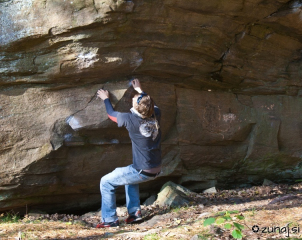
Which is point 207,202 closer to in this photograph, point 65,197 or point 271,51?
point 65,197

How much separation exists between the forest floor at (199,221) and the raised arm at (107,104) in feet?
5.45

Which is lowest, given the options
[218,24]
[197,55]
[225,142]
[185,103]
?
[225,142]

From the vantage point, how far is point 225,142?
7367 mm

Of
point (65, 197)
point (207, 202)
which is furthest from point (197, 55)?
point (65, 197)

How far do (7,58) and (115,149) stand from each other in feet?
8.10

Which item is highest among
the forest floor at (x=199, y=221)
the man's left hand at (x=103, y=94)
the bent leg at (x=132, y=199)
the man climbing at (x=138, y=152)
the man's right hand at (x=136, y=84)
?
the man's right hand at (x=136, y=84)

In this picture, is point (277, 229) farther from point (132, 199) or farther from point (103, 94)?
point (103, 94)

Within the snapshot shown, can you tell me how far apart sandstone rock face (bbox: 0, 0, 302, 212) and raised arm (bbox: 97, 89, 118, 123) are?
7.2 inches

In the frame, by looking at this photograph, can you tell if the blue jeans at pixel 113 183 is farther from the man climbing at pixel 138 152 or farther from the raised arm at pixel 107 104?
the raised arm at pixel 107 104

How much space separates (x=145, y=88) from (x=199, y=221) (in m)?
2.61

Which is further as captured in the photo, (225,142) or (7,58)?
(225,142)

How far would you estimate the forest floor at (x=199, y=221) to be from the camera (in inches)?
163

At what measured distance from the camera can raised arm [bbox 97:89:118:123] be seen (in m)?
5.37

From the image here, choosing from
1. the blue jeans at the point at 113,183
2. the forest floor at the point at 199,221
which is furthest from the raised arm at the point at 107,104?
the forest floor at the point at 199,221
